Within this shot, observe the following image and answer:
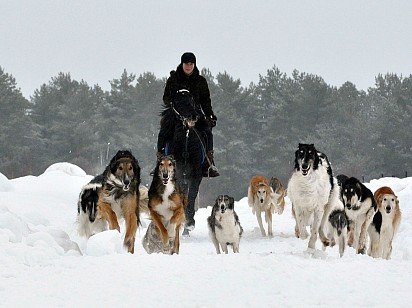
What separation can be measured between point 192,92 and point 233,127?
40752 millimetres

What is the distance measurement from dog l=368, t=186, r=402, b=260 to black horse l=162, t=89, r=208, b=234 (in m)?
3.05

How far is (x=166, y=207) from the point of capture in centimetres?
847

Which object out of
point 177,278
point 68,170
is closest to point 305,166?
point 177,278

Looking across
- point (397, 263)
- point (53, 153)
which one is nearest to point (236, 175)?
point (53, 153)

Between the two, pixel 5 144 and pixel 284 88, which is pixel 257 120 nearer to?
pixel 284 88

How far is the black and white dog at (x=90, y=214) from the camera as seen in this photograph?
881cm

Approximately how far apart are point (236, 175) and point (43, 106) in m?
17.8

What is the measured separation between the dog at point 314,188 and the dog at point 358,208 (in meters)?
0.74

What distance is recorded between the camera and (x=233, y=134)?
168ft

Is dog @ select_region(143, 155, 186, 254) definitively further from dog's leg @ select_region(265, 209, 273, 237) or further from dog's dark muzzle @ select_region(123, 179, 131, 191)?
dog's leg @ select_region(265, 209, 273, 237)

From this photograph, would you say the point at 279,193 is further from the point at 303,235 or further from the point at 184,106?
the point at 184,106

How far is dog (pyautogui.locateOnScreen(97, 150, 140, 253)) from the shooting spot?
7.80m

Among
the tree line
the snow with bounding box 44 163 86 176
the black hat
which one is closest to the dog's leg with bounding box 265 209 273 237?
the black hat

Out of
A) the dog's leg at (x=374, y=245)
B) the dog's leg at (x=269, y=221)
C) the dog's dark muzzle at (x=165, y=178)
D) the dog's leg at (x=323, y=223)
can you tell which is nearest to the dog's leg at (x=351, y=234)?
the dog's leg at (x=374, y=245)
